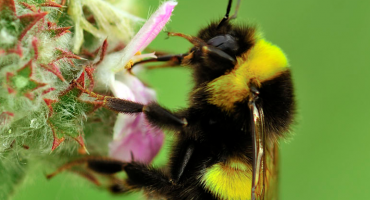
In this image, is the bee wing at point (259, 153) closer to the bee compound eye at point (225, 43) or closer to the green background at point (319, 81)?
the bee compound eye at point (225, 43)

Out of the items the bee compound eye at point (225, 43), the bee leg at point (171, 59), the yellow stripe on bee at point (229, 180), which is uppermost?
the bee compound eye at point (225, 43)

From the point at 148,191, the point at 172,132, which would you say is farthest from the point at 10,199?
the point at 172,132

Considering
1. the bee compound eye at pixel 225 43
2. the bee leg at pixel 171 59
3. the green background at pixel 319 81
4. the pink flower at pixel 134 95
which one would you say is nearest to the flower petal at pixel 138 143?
the pink flower at pixel 134 95

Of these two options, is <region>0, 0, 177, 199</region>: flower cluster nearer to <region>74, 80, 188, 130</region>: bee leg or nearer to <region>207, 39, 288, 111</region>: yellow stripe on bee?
<region>74, 80, 188, 130</region>: bee leg

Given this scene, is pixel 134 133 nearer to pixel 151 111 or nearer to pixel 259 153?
pixel 151 111

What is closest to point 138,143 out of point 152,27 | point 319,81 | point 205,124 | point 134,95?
point 134,95

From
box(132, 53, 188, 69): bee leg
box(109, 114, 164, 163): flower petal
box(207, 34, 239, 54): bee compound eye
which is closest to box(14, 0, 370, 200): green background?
box(109, 114, 164, 163): flower petal
